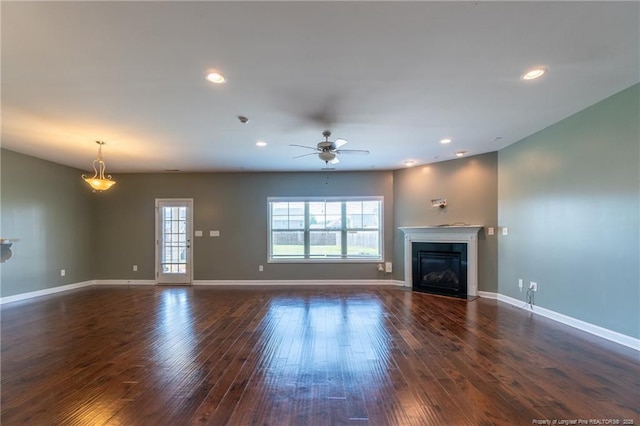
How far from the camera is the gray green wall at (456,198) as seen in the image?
17.4ft

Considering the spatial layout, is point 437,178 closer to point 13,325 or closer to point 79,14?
point 79,14

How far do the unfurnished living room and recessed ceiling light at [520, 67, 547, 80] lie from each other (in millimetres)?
20

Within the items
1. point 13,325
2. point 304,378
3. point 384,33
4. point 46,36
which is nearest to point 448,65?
point 384,33

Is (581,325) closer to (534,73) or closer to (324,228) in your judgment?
(534,73)

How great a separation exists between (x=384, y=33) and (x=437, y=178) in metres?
4.47

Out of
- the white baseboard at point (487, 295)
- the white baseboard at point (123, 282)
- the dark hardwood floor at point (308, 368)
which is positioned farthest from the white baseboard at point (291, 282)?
the dark hardwood floor at point (308, 368)

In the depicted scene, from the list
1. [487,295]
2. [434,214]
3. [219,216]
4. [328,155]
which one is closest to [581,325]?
[487,295]

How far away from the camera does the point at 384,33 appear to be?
202cm

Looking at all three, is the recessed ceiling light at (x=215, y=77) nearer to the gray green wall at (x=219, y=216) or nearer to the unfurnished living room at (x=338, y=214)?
the unfurnished living room at (x=338, y=214)

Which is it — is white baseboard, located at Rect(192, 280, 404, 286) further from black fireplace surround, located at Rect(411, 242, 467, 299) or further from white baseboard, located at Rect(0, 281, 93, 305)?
white baseboard, located at Rect(0, 281, 93, 305)

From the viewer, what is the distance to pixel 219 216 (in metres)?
6.84

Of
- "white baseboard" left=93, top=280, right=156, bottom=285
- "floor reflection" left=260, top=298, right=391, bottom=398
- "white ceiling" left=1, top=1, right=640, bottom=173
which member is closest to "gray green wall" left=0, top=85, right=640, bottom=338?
"white baseboard" left=93, top=280, right=156, bottom=285

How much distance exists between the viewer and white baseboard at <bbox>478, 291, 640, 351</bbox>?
3.00m

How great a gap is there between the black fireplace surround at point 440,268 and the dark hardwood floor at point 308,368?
105 centimetres
